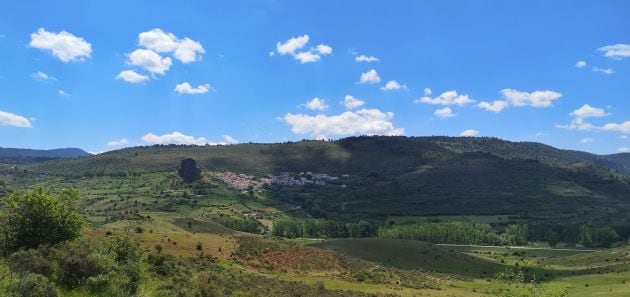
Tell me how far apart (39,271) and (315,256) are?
157 feet

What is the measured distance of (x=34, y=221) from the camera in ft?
131

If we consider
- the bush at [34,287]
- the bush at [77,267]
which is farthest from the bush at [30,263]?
the bush at [34,287]

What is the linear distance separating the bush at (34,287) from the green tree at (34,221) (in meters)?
12.5

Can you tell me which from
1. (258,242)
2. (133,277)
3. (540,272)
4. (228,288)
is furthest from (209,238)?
(540,272)

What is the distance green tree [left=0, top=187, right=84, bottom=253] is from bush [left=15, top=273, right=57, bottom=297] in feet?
41.0

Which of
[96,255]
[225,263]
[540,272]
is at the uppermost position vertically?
[96,255]

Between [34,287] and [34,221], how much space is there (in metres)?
15.2

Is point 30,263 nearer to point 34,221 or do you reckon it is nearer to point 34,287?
point 34,287

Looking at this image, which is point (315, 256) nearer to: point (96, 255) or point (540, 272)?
point (96, 255)

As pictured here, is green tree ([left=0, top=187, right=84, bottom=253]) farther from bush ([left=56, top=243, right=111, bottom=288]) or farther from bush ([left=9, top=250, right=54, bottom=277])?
bush ([left=9, top=250, right=54, bottom=277])

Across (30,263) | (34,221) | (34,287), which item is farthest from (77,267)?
(34,221)

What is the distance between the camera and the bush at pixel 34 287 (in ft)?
86.7

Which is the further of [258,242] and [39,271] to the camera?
[258,242]

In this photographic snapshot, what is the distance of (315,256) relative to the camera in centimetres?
7556
